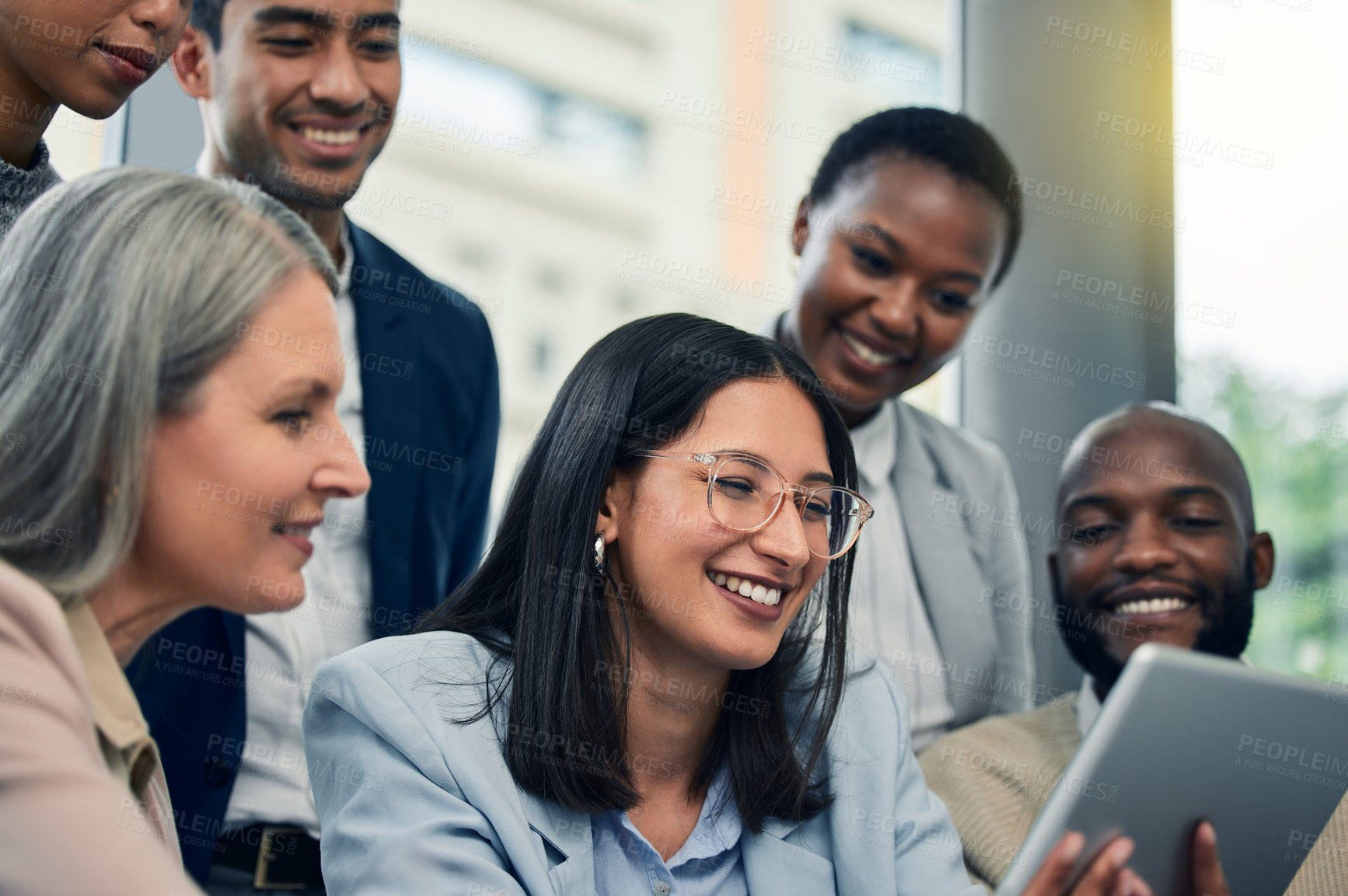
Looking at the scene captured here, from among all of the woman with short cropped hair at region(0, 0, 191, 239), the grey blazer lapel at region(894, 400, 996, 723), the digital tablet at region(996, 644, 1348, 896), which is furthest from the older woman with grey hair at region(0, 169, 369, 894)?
the grey blazer lapel at region(894, 400, 996, 723)

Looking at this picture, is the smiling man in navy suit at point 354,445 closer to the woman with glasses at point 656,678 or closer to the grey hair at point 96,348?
the woman with glasses at point 656,678

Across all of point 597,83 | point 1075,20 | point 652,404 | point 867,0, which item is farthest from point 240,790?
point 867,0

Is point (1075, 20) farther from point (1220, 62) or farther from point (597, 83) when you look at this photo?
point (597, 83)

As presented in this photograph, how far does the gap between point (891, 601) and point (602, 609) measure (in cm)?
99

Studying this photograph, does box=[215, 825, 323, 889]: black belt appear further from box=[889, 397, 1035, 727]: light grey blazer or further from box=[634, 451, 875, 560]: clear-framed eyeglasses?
box=[889, 397, 1035, 727]: light grey blazer

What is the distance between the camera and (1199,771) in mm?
1540

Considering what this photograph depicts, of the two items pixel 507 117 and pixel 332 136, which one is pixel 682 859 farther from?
pixel 507 117

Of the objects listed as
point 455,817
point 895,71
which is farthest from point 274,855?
point 895,71

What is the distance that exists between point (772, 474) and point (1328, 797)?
941 mm

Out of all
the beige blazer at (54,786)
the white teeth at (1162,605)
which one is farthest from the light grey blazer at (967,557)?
the beige blazer at (54,786)

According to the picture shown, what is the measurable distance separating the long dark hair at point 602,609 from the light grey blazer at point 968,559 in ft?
2.43

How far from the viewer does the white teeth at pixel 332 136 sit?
2.14m

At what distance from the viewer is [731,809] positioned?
174cm

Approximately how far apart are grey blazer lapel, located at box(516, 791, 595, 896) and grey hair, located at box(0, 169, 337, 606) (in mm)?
671
